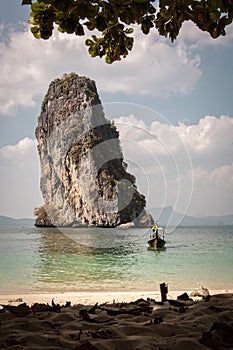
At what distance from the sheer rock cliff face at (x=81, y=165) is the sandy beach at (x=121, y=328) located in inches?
3173

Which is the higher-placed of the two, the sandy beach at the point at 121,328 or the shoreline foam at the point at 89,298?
the sandy beach at the point at 121,328

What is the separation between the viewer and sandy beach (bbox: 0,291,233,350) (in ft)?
7.02

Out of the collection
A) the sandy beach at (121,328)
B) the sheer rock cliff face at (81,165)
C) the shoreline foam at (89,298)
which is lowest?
the shoreline foam at (89,298)

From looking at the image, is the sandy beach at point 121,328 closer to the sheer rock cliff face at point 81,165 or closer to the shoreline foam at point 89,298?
the shoreline foam at point 89,298

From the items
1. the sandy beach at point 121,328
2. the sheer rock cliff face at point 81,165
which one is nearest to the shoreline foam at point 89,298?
the sandy beach at point 121,328

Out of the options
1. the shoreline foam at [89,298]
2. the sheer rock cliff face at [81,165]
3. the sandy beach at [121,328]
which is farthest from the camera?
the sheer rock cliff face at [81,165]

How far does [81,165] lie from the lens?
85.3 m

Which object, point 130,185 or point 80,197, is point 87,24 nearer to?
point 80,197

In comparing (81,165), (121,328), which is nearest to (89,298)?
(121,328)

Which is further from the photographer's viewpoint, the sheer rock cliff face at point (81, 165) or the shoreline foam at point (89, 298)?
the sheer rock cliff face at point (81, 165)

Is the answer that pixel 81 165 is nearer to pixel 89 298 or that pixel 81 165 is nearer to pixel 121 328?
pixel 89 298

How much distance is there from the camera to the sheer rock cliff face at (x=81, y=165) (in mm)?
85312

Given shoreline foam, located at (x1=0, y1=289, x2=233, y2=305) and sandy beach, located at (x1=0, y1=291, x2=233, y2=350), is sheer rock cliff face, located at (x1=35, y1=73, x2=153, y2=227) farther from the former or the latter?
sandy beach, located at (x1=0, y1=291, x2=233, y2=350)

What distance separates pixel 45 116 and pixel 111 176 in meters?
27.5
